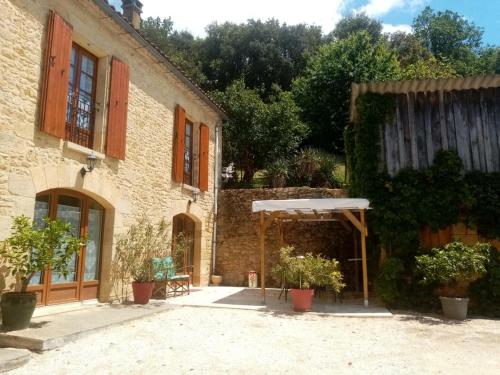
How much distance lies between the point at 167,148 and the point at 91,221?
2980mm

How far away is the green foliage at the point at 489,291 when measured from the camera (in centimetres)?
703

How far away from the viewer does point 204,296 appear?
865 cm

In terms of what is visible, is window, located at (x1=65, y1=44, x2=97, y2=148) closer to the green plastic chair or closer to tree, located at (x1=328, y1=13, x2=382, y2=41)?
the green plastic chair

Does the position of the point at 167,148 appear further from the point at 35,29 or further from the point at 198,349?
the point at 198,349

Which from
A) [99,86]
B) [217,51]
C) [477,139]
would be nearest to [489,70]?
[217,51]

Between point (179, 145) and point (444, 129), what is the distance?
6.09m

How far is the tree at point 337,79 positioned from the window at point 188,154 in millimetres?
8951

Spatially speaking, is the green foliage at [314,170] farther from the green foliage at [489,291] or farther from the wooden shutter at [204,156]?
the green foliage at [489,291]

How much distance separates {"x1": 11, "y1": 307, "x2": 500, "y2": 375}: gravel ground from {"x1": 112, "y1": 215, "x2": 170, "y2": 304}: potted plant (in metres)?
1.04

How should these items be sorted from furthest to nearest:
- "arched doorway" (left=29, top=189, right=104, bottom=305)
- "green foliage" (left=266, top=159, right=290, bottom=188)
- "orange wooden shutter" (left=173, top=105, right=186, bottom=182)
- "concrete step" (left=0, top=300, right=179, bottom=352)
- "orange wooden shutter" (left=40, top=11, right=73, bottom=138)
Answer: "green foliage" (left=266, top=159, right=290, bottom=188) → "orange wooden shutter" (left=173, top=105, right=186, bottom=182) → "arched doorway" (left=29, top=189, right=104, bottom=305) → "orange wooden shutter" (left=40, top=11, right=73, bottom=138) → "concrete step" (left=0, top=300, right=179, bottom=352)

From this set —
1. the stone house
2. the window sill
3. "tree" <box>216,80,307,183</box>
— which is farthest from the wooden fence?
"tree" <box>216,80,307,183</box>

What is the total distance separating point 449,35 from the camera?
2966 cm

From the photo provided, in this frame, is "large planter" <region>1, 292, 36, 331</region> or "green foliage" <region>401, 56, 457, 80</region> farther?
"green foliage" <region>401, 56, 457, 80</region>

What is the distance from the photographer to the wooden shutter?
1095 centimetres
